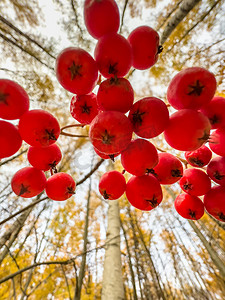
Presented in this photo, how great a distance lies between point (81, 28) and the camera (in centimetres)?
330

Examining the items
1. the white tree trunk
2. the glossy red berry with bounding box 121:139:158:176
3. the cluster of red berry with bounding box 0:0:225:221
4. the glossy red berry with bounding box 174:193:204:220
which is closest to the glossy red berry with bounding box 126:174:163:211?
the cluster of red berry with bounding box 0:0:225:221

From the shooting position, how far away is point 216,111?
816 millimetres

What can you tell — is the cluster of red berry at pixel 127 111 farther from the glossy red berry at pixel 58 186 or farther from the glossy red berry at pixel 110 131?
the glossy red berry at pixel 58 186

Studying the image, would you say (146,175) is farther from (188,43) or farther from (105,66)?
(188,43)

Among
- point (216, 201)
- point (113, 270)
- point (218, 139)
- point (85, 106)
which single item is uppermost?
point (113, 270)

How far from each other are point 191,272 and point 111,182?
18856mm

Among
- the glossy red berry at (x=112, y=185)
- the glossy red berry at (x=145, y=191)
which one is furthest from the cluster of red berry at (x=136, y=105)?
the glossy red berry at (x=112, y=185)

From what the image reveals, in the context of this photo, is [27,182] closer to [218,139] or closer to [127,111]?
[127,111]

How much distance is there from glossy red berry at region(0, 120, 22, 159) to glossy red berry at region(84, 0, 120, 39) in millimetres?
635

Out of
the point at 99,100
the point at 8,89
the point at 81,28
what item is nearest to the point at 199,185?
the point at 99,100

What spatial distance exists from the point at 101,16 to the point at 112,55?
0.22 meters

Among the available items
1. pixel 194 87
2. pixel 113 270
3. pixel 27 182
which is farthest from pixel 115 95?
pixel 113 270

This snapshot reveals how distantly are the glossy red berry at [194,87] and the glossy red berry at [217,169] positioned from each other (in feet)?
1.30

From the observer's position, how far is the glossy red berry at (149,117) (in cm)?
76
